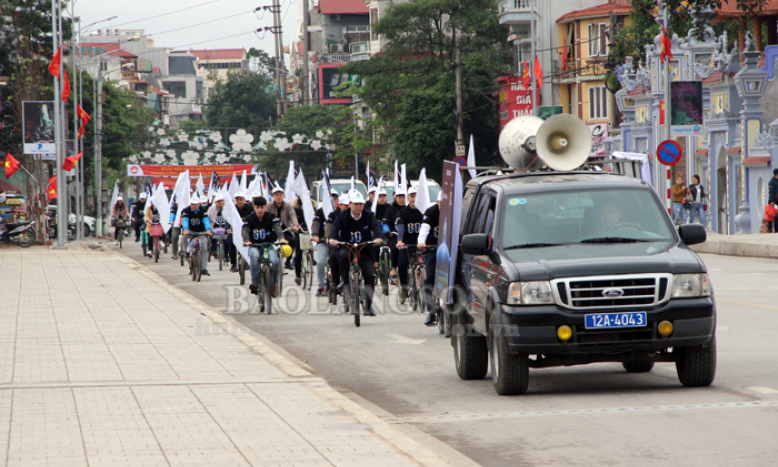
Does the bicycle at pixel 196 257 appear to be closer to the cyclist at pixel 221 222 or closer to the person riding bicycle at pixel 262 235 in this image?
the cyclist at pixel 221 222

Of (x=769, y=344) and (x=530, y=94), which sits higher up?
(x=530, y=94)

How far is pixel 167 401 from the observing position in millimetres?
8281

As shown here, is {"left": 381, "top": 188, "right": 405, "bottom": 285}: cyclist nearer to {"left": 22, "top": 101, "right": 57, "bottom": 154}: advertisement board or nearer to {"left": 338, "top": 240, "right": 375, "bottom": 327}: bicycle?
{"left": 338, "top": 240, "right": 375, "bottom": 327}: bicycle

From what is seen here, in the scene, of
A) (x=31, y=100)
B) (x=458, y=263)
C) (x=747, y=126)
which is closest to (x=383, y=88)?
(x=31, y=100)

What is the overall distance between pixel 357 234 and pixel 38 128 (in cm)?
2673

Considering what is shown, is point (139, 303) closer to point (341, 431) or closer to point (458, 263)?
point (458, 263)

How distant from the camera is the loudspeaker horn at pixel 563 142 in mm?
10609

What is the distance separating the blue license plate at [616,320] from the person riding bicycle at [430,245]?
5650 millimetres

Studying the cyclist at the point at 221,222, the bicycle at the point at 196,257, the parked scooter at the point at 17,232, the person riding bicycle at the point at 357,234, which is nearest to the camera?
the person riding bicycle at the point at 357,234

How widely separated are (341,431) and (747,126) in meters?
30.7

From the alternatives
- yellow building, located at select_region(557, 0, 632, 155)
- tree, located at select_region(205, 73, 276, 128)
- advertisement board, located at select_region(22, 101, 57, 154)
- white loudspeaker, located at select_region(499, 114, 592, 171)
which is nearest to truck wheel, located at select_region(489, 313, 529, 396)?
white loudspeaker, located at select_region(499, 114, 592, 171)

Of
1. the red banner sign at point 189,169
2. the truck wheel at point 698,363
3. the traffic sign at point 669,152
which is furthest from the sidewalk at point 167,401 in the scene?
the red banner sign at point 189,169

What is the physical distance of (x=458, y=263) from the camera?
10430 mm

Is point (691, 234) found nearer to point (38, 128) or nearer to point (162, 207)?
point (162, 207)
